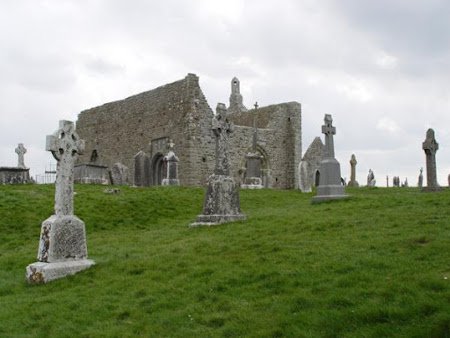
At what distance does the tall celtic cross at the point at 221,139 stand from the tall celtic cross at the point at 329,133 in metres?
4.45

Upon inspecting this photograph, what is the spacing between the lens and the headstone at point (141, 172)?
23.7m

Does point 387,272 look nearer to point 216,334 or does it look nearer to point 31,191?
point 216,334

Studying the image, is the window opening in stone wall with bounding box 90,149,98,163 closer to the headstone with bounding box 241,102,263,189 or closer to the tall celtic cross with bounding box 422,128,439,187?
the headstone with bounding box 241,102,263,189

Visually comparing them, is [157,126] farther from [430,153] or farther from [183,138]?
[430,153]

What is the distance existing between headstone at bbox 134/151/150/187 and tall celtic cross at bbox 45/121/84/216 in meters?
14.2

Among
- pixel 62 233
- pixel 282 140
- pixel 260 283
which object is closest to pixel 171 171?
pixel 282 140

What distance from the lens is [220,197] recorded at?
41.2ft

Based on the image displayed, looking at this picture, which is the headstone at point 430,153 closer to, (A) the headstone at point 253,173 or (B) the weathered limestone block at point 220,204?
(B) the weathered limestone block at point 220,204

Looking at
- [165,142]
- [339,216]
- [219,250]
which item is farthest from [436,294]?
[165,142]

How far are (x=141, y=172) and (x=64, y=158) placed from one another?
14.5 m

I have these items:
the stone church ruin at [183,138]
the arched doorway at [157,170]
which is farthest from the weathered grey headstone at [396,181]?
the arched doorway at [157,170]

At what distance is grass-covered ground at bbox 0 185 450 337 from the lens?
5.44 m

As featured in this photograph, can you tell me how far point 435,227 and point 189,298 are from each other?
4.20m

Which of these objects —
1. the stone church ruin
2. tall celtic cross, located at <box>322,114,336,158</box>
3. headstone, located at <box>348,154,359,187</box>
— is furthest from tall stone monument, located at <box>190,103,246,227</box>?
headstone, located at <box>348,154,359,187</box>
